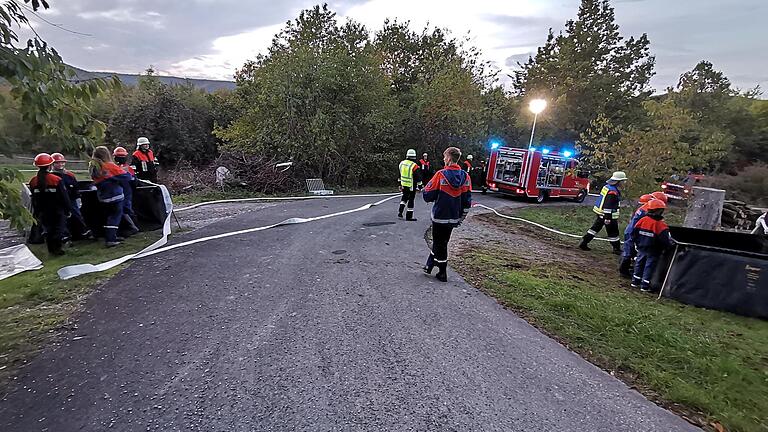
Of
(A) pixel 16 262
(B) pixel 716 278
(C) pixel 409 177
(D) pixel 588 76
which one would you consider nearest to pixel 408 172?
(C) pixel 409 177

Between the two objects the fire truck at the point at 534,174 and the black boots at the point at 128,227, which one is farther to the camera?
the fire truck at the point at 534,174

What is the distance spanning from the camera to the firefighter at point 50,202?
6.41 meters

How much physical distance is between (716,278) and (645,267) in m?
1.13

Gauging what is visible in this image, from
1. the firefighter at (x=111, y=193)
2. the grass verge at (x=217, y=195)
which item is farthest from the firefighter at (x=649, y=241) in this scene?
the grass verge at (x=217, y=195)

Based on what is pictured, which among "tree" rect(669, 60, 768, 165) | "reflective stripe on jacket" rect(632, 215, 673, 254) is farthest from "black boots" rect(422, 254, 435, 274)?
"tree" rect(669, 60, 768, 165)

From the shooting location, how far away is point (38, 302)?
15.6 feet

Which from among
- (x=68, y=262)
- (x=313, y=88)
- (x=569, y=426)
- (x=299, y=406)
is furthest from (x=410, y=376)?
(x=313, y=88)

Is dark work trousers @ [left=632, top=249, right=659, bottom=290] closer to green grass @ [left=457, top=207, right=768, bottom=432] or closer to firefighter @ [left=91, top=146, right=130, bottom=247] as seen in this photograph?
green grass @ [left=457, top=207, right=768, bottom=432]

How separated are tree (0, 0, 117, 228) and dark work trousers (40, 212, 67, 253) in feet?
13.0

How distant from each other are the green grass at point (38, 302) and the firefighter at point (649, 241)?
8.26 m

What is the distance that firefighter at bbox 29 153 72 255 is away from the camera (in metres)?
6.41

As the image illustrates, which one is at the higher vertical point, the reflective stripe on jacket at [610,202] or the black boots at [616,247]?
the reflective stripe on jacket at [610,202]

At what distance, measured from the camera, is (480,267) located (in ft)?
24.3

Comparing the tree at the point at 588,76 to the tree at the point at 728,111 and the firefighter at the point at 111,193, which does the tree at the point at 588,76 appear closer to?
the tree at the point at 728,111
